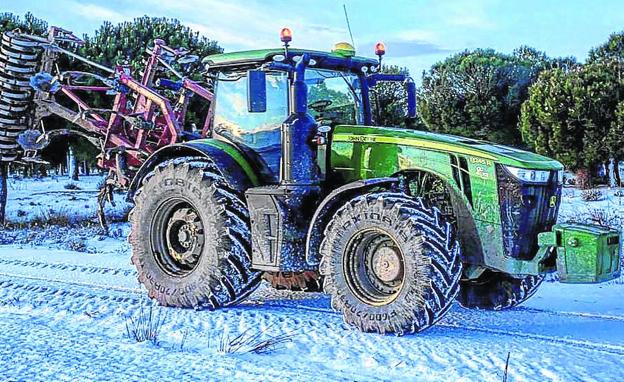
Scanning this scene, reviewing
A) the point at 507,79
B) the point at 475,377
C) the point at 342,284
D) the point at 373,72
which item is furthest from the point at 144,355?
the point at 507,79

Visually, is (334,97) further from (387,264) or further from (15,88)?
(15,88)

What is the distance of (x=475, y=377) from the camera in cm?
519

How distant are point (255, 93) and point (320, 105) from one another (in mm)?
1156

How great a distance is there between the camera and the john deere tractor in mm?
6336

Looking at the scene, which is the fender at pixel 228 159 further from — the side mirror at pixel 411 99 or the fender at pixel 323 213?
the side mirror at pixel 411 99

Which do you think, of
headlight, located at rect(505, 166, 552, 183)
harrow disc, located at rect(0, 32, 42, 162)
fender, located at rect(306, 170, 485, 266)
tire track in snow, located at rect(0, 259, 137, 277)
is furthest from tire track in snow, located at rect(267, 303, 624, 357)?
harrow disc, located at rect(0, 32, 42, 162)

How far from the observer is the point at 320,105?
787 centimetres

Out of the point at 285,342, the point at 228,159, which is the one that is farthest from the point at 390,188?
the point at 285,342

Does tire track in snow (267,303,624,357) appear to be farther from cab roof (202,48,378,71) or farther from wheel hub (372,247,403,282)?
cab roof (202,48,378,71)

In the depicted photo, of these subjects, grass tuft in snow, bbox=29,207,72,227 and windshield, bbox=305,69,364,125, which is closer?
windshield, bbox=305,69,364,125

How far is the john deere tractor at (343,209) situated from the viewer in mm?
6336

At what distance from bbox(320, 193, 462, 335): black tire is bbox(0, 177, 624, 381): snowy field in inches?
7.7

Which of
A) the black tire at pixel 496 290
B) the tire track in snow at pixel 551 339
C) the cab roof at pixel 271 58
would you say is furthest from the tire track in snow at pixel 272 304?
the cab roof at pixel 271 58

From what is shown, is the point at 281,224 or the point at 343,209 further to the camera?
the point at 281,224
